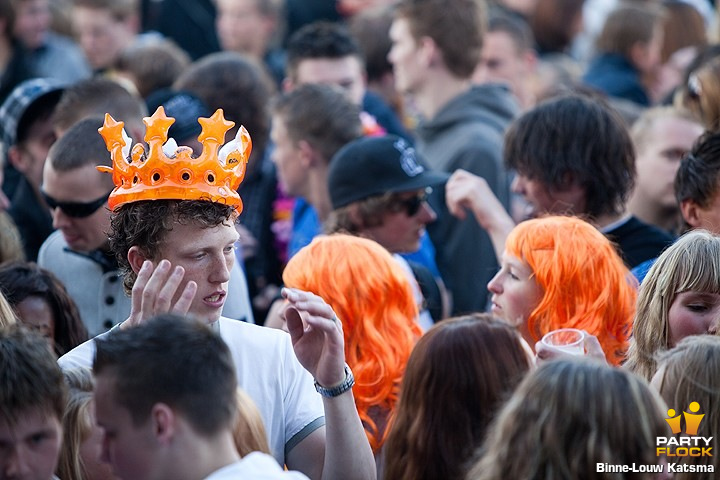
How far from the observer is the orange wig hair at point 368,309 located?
13.2 ft

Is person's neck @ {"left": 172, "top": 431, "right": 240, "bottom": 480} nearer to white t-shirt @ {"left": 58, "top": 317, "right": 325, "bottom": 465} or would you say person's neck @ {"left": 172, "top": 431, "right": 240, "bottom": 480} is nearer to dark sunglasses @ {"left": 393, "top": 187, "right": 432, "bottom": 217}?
white t-shirt @ {"left": 58, "top": 317, "right": 325, "bottom": 465}

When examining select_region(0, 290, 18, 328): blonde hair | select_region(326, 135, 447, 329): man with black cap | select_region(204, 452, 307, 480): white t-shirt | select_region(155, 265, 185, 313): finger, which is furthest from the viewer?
select_region(326, 135, 447, 329): man with black cap

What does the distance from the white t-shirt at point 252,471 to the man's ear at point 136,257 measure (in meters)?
1.09

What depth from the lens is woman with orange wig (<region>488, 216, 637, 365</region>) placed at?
413cm

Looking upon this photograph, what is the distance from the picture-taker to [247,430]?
3.07m

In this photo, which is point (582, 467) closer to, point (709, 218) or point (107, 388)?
point (107, 388)

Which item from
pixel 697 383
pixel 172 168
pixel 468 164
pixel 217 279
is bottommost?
pixel 697 383

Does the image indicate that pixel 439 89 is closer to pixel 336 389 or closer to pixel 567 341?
pixel 567 341

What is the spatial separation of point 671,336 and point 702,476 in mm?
862

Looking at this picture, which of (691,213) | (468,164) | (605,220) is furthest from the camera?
(468,164)

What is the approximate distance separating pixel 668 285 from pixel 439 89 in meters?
3.44

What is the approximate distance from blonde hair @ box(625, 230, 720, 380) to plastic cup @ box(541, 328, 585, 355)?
36cm

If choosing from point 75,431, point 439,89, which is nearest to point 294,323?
point 75,431

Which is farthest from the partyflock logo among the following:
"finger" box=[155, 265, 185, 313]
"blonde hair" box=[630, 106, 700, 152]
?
"blonde hair" box=[630, 106, 700, 152]
